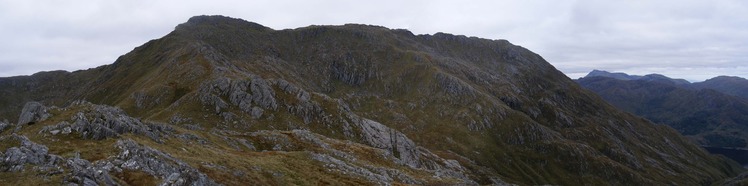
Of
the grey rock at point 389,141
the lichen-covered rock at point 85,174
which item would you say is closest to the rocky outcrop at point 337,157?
the lichen-covered rock at point 85,174

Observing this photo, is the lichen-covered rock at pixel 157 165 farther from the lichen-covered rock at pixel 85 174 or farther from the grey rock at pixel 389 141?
the grey rock at pixel 389 141

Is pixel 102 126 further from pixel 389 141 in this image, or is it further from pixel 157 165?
pixel 389 141

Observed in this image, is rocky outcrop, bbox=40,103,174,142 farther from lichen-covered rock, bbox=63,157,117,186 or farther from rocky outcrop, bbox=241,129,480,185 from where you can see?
rocky outcrop, bbox=241,129,480,185

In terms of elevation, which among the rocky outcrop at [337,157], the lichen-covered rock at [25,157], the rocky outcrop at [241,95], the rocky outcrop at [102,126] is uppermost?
the rocky outcrop at [241,95]

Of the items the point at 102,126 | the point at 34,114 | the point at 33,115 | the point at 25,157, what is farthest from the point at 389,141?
the point at 25,157

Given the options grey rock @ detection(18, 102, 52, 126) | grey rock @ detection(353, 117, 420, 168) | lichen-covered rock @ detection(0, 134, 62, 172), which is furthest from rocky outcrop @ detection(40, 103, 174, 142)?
grey rock @ detection(353, 117, 420, 168)

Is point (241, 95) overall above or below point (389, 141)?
above

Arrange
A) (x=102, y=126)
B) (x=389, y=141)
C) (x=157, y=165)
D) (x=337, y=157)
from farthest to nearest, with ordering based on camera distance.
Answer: (x=389, y=141)
(x=337, y=157)
(x=102, y=126)
(x=157, y=165)

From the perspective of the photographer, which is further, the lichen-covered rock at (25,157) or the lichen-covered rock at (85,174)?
the lichen-covered rock at (25,157)

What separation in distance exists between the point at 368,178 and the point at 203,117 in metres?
89.3

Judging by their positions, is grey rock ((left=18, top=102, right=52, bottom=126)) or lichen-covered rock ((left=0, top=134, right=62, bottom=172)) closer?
lichen-covered rock ((left=0, top=134, right=62, bottom=172))

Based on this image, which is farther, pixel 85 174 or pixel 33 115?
pixel 33 115

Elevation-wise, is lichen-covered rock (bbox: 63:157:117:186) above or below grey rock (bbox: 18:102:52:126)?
below

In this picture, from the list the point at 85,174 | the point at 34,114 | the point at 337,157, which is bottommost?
the point at 337,157
